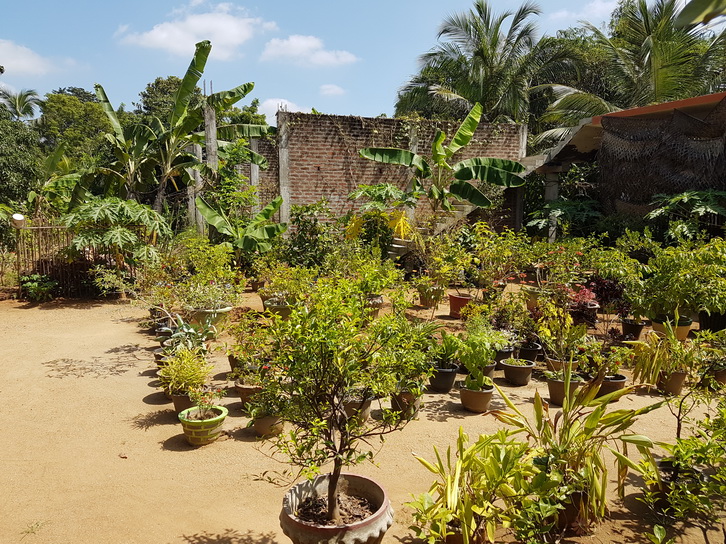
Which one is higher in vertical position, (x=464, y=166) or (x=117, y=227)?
(x=464, y=166)

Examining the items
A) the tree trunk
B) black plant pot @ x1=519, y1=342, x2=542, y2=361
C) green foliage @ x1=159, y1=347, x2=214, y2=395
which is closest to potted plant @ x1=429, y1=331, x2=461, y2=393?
black plant pot @ x1=519, y1=342, x2=542, y2=361

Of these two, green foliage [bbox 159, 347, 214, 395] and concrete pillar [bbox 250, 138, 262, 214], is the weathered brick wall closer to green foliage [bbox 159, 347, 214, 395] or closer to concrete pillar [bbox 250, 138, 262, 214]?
concrete pillar [bbox 250, 138, 262, 214]

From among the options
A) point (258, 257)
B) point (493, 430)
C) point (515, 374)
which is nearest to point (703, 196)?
point (515, 374)

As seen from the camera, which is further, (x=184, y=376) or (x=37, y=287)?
(x=37, y=287)

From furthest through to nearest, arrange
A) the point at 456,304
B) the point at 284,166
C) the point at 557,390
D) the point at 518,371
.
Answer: the point at 284,166 < the point at 456,304 < the point at 518,371 < the point at 557,390

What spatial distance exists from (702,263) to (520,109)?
50.1 feet

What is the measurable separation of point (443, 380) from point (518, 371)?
36.5 inches

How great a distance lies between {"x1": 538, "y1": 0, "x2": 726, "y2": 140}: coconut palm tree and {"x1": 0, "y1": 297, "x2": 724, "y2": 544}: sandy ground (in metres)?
12.6

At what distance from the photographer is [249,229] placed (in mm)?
10438

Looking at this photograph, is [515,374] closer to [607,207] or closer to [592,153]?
[607,207]

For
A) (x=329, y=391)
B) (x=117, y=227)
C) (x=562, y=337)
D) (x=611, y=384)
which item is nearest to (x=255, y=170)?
(x=117, y=227)

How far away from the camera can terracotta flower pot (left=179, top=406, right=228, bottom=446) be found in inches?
171

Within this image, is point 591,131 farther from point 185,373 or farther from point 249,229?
point 185,373

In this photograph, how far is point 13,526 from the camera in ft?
10.7
